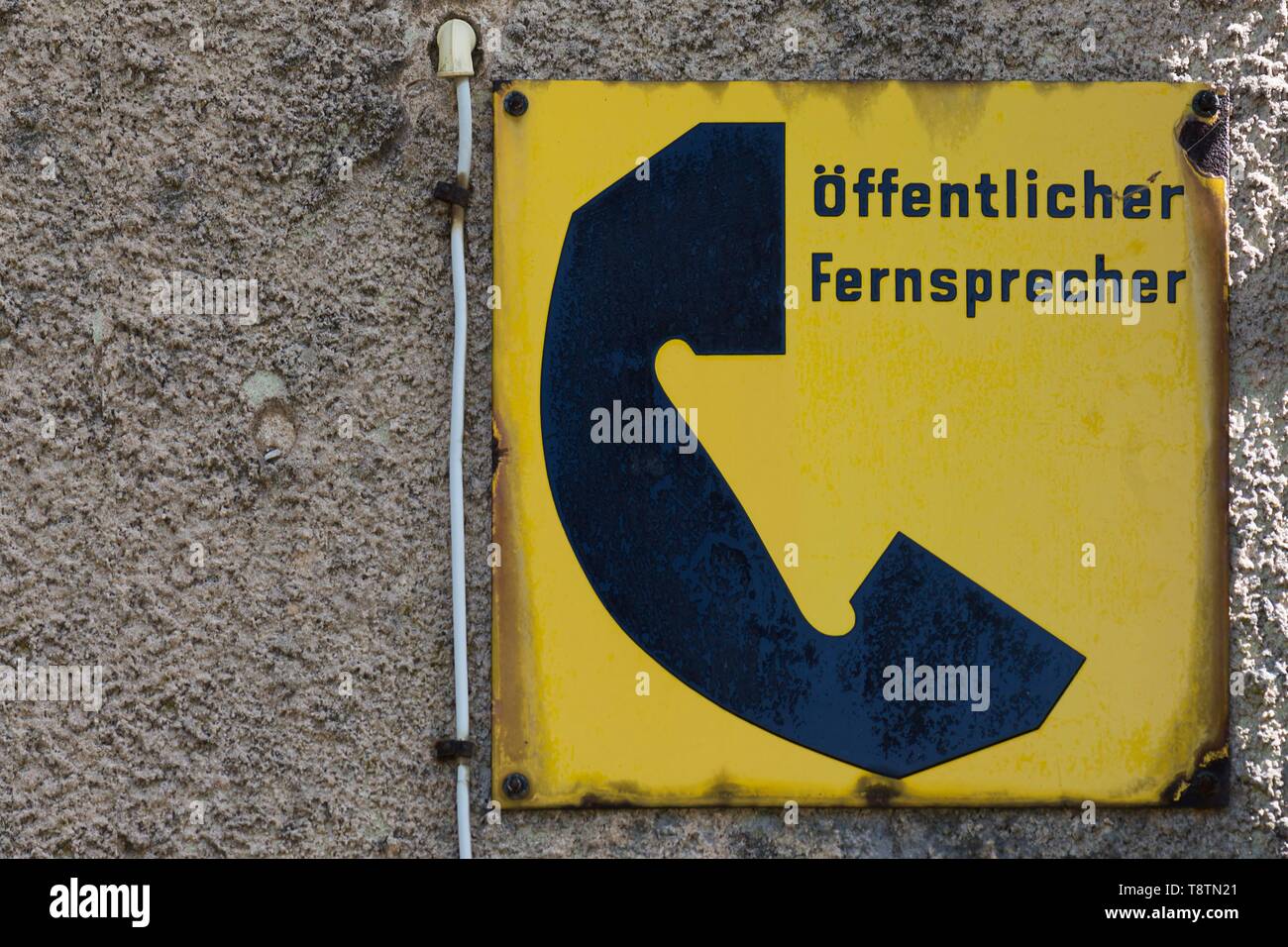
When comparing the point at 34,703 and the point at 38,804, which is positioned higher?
the point at 34,703

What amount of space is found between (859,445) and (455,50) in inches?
30.8

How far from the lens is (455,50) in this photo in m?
1.80

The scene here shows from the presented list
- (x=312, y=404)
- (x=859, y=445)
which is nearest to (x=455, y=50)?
(x=312, y=404)

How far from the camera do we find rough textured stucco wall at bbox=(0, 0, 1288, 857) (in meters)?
1.74

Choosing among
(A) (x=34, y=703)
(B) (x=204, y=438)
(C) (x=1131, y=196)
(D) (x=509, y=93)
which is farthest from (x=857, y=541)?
(A) (x=34, y=703)

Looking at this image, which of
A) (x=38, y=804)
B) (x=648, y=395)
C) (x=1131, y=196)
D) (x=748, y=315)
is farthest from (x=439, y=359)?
(x=1131, y=196)

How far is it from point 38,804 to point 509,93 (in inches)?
45.5

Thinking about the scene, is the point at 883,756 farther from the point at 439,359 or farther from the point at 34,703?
the point at 34,703

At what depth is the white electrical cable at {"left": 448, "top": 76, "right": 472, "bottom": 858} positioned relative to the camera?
1.73 metres

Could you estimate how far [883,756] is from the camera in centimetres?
174

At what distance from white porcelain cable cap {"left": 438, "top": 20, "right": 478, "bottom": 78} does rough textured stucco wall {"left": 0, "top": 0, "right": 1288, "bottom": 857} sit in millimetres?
33

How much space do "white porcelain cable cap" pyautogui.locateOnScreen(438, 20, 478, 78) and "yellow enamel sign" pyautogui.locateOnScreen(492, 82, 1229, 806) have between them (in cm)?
7

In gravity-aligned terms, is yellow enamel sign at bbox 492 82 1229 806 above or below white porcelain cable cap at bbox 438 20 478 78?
below

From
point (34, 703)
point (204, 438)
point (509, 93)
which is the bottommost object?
point (34, 703)
